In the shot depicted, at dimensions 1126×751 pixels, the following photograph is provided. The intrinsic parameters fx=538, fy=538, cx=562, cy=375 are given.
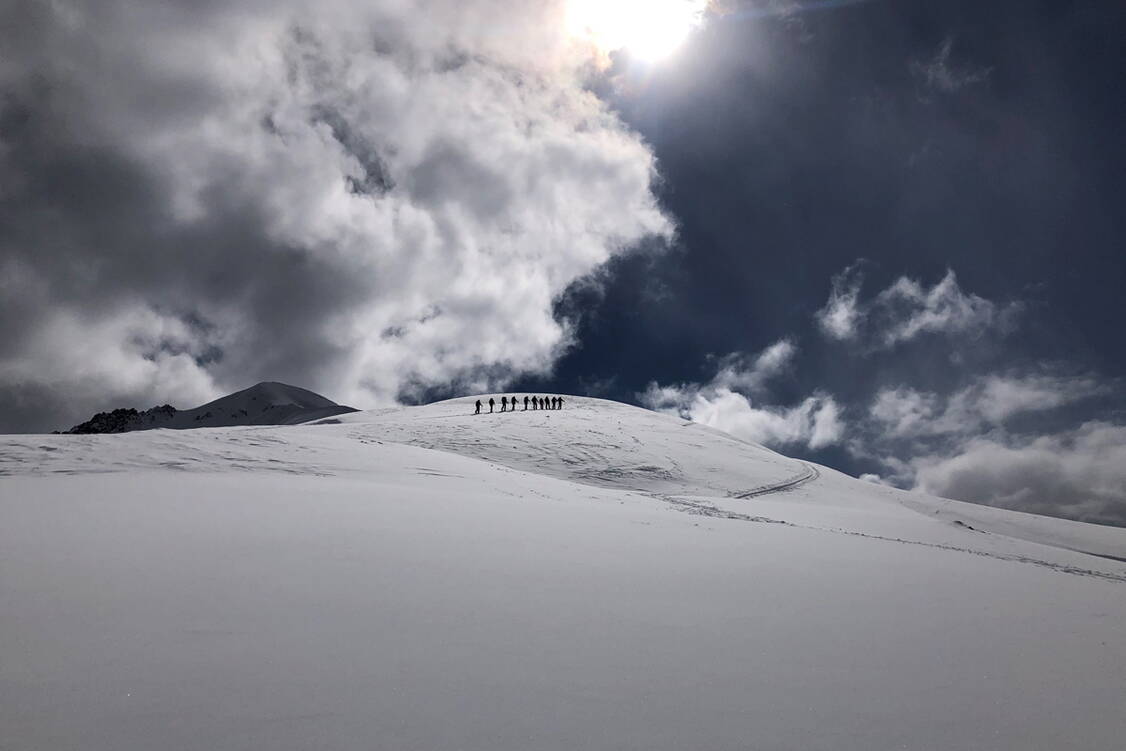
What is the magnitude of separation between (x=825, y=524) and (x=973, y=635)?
40.5ft

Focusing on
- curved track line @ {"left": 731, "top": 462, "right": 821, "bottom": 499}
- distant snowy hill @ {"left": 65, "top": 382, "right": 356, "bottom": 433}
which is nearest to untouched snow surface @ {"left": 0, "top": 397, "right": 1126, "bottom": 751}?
curved track line @ {"left": 731, "top": 462, "right": 821, "bottom": 499}

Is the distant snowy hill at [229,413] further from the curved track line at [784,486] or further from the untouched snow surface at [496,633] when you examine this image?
the untouched snow surface at [496,633]

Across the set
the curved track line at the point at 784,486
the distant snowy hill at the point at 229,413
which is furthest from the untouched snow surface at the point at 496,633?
the distant snowy hill at the point at 229,413

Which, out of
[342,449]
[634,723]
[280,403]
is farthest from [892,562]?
[280,403]

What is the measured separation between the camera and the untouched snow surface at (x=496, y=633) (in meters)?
3.29

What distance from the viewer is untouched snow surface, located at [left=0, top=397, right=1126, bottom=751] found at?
10.8 ft

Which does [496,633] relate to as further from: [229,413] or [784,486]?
[229,413]

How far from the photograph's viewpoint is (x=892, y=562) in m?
8.74

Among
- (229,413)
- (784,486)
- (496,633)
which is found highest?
(229,413)

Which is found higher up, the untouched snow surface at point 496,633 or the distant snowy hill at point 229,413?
the distant snowy hill at point 229,413

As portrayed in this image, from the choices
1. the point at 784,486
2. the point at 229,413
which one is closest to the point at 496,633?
the point at 784,486

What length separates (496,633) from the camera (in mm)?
4508

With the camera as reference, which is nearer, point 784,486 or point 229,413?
point 784,486

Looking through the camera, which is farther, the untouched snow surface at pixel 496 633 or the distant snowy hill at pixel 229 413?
the distant snowy hill at pixel 229 413
